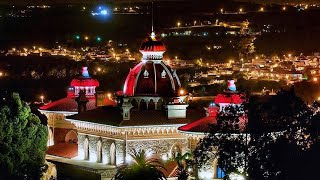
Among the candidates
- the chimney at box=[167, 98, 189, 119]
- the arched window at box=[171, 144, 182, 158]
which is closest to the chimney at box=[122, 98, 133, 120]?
the chimney at box=[167, 98, 189, 119]

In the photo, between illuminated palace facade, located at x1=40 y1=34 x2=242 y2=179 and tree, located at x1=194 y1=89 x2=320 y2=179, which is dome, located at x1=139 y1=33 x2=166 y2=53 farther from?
tree, located at x1=194 y1=89 x2=320 y2=179

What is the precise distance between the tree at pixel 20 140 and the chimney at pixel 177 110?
7.75m

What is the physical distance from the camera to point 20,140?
5994 centimetres

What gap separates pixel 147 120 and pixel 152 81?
13.7 feet

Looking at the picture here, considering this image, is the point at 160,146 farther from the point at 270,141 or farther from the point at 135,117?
the point at 270,141

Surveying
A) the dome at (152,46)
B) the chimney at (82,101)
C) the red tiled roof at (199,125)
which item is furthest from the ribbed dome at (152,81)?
the red tiled roof at (199,125)

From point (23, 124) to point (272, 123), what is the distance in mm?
20644

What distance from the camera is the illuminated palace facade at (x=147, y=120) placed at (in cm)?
6284

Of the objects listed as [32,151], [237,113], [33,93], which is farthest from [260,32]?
[237,113]

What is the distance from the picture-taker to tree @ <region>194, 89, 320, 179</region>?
4309cm

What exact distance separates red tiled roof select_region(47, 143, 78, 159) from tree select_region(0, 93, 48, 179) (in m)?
6.79

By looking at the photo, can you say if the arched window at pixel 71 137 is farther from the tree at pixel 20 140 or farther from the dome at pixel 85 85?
the tree at pixel 20 140

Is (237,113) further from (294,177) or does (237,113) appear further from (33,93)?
(33,93)

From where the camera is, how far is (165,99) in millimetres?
66750
